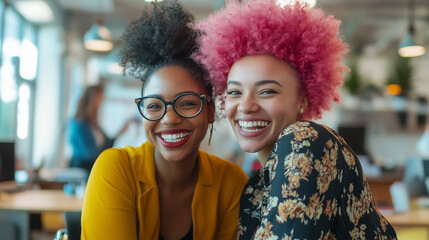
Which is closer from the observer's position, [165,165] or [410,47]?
[165,165]

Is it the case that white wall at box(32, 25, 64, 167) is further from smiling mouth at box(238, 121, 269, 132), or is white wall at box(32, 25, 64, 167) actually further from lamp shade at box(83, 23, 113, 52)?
smiling mouth at box(238, 121, 269, 132)

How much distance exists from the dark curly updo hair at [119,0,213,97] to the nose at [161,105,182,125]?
0.19 m

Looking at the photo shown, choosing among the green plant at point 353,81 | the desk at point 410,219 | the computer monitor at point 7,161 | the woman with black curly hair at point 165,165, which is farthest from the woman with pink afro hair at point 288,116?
the green plant at point 353,81

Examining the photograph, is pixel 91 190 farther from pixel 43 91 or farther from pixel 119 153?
pixel 43 91

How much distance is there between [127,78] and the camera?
788 centimetres

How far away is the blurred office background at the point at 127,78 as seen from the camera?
283 inches

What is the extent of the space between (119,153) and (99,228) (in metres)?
0.30

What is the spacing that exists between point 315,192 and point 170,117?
0.67m

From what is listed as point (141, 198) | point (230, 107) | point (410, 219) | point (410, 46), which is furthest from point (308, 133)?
point (410, 46)

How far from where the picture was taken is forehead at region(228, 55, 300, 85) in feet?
4.46

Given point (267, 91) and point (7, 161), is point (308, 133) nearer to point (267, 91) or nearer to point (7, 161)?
point (267, 91)

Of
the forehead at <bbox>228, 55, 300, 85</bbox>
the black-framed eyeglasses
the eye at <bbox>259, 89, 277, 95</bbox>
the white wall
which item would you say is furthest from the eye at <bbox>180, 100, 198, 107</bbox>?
the white wall

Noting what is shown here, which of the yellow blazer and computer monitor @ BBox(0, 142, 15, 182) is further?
computer monitor @ BBox(0, 142, 15, 182)

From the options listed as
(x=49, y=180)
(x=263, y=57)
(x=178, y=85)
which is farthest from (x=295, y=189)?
(x=49, y=180)
